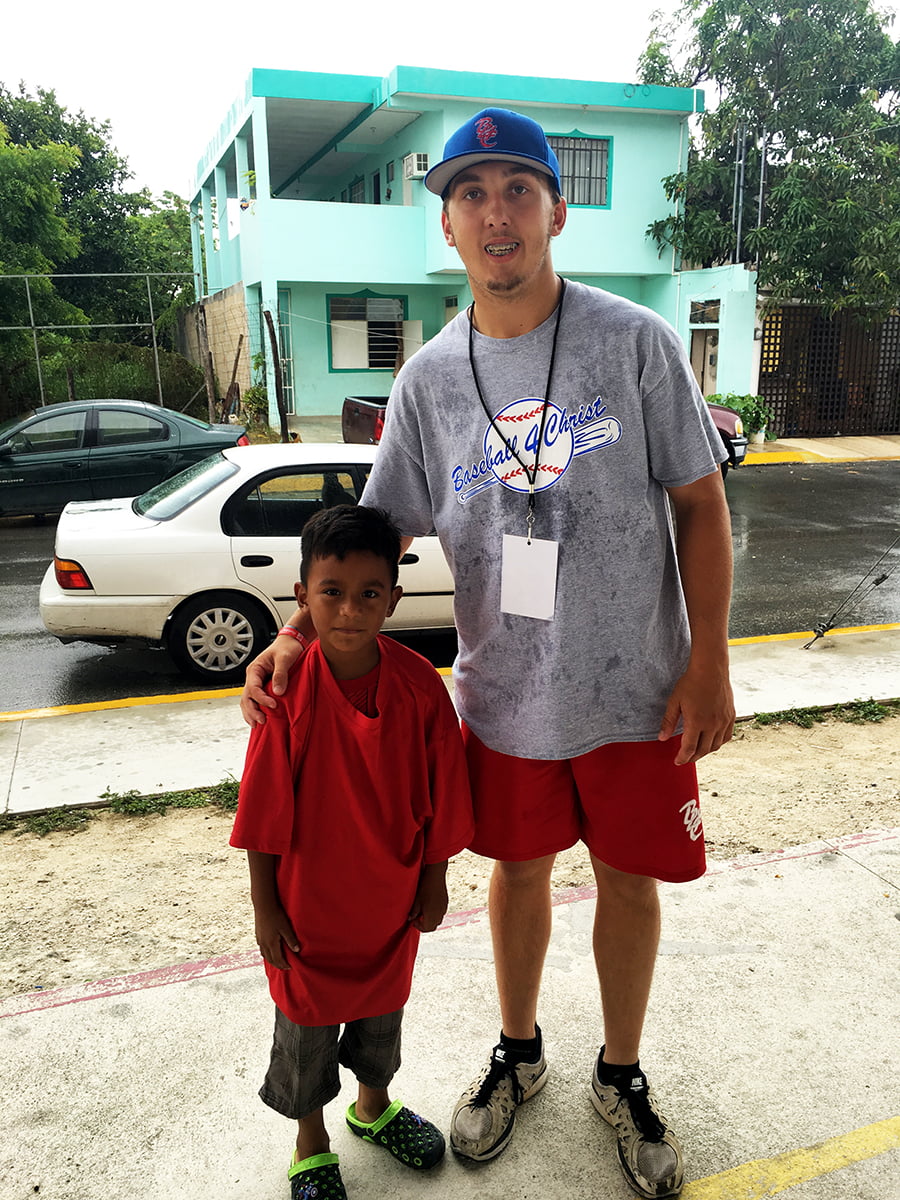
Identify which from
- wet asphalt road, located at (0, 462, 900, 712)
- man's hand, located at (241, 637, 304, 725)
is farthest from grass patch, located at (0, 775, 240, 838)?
man's hand, located at (241, 637, 304, 725)

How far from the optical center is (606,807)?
6.95 feet

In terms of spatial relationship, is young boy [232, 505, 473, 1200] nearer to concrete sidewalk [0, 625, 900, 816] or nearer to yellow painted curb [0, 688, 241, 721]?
concrete sidewalk [0, 625, 900, 816]

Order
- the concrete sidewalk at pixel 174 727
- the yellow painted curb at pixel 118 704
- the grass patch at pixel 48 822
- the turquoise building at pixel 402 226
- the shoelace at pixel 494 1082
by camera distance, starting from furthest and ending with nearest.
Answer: the turquoise building at pixel 402 226, the yellow painted curb at pixel 118 704, the concrete sidewalk at pixel 174 727, the grass patch at pixel 48 822, the shoelace at pixel 494 1082

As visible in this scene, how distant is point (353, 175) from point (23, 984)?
77.1 ft

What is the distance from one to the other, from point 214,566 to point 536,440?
412 cm

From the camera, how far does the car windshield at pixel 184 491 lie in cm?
600

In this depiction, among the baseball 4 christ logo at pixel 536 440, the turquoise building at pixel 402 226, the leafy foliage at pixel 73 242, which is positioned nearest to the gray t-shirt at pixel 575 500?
the baseball 4 christ logo at pixel 536 440

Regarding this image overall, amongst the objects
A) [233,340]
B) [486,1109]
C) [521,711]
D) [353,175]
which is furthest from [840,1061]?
[353,175]

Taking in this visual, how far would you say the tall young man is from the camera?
198cm

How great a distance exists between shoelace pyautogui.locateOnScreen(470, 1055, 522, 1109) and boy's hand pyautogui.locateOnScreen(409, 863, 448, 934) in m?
0.48

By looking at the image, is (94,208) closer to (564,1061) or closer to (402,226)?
(402,226)

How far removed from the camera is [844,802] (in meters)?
3.96

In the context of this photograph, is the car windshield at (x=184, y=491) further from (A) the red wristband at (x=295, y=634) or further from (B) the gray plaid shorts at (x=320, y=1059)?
(B) the gray plaid shorts at (x=320, y=1059)

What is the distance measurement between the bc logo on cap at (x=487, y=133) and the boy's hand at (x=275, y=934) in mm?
1592
